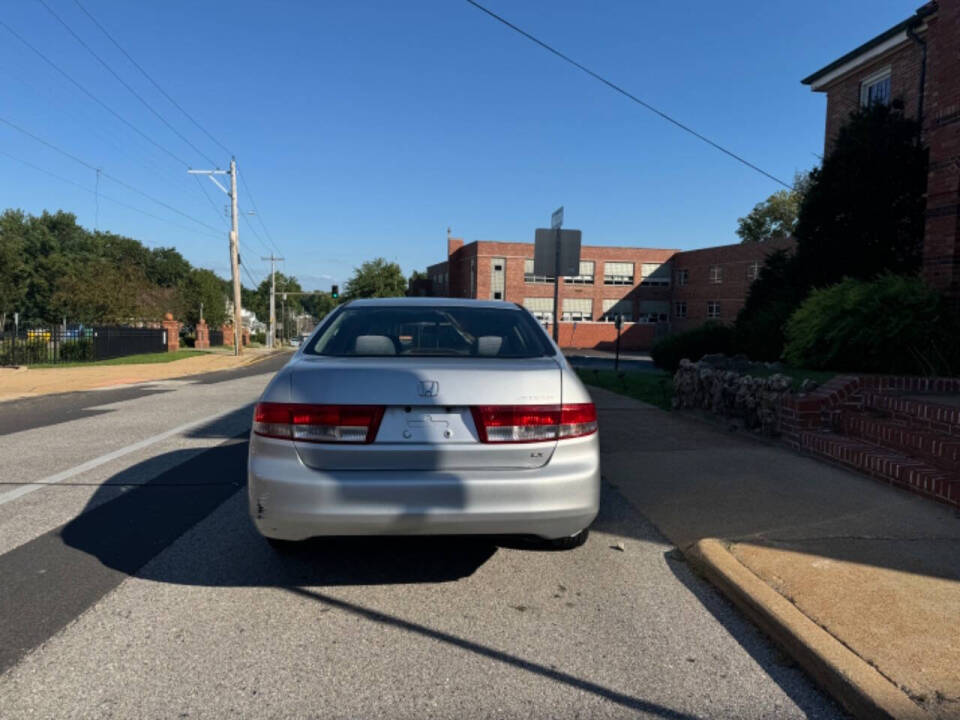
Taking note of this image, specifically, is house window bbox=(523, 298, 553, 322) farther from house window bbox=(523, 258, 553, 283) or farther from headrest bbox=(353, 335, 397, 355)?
headrest bbox=(353, 335, 397, 355)

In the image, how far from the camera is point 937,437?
5.36 meters

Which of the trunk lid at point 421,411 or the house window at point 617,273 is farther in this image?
the house window at point 617,273

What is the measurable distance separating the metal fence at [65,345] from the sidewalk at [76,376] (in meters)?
2.31

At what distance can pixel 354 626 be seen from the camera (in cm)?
330

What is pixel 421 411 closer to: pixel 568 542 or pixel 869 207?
pixel 568 542

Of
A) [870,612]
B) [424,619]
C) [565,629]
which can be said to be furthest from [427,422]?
[870,612]

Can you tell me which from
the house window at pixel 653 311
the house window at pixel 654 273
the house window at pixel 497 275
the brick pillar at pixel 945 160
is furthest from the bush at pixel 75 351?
the house window at pixel 654 273

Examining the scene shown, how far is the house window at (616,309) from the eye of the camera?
6291 cm

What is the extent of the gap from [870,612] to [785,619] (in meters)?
0.45

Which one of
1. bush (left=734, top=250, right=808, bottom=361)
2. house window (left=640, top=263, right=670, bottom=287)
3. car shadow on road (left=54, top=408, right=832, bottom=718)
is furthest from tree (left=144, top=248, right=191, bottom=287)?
car shadow on road (left=54, top=408, right=832, bottom=718)

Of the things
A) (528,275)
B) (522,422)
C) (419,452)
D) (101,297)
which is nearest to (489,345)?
(522,422)

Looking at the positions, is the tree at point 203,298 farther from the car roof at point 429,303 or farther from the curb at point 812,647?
the curb at point 812,647

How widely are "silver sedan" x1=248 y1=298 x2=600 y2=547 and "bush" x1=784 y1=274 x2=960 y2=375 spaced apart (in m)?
5.58

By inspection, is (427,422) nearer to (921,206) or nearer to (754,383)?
(754,383)
